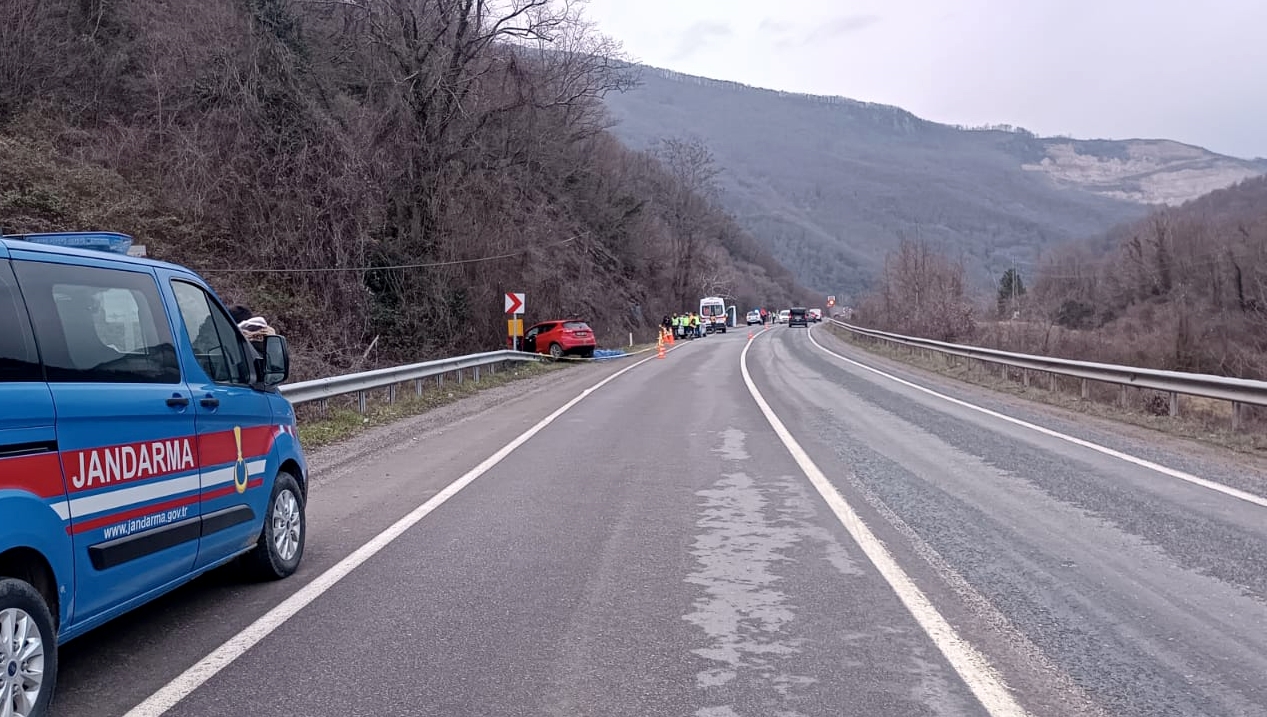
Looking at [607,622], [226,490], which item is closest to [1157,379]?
[607,622]

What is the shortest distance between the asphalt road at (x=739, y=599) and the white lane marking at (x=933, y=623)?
1.1 inches

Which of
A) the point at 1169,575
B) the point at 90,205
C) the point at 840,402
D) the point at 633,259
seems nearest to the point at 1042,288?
the point at 633,259

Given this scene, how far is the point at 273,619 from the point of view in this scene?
18.6ft

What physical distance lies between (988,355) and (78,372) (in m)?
24.8

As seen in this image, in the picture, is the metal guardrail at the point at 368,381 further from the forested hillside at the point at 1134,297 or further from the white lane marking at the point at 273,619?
the forested hillside at the point at 1134,297

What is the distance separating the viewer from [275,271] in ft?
89.6

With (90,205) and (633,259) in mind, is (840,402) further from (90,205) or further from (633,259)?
(633,259)

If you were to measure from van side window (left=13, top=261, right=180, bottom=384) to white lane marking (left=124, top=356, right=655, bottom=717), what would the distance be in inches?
57.7

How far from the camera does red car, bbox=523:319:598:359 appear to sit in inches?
1501

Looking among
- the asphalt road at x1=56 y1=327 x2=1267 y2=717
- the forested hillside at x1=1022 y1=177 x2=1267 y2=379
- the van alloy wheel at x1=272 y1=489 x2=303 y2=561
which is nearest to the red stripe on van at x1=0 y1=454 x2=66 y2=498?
the asphalt road at x1=56 y1=327 x2=1267 y2=717

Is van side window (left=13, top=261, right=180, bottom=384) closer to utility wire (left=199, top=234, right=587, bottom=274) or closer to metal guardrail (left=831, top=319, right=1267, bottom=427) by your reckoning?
metal guardrail (left=831, top=319, right=1267, bottom=427)

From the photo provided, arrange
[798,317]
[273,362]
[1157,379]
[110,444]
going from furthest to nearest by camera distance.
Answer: [798,317], [1157,379], [273,362], [110,444]

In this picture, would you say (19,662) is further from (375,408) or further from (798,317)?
(798,317)

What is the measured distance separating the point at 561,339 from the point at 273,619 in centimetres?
3254
